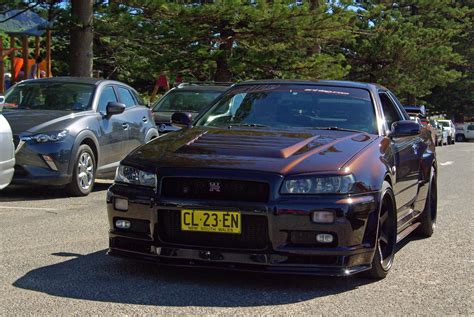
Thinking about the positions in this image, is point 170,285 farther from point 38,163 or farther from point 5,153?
point 38,163

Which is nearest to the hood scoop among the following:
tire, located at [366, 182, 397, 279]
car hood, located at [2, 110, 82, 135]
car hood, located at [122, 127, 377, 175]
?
car hood, located at [122, 127, 377, 175]

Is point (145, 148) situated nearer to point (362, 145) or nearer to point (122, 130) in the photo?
point (362, 145)

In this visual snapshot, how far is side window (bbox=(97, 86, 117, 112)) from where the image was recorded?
1006 cm

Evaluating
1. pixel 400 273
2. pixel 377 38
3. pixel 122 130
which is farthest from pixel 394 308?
pixel 377 38

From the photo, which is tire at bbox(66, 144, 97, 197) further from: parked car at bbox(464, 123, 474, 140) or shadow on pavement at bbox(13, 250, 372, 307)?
parked car at bbox(464, 123, 474, 140)

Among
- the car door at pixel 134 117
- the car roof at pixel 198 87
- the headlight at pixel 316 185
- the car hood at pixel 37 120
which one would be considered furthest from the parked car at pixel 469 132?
the headlight at pixel 316 185

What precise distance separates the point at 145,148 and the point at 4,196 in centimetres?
479

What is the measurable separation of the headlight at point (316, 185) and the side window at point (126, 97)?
6.68 m

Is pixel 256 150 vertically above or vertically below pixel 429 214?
above

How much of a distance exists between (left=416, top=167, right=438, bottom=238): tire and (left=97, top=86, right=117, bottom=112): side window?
4.93m

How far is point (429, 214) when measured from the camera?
7035mm

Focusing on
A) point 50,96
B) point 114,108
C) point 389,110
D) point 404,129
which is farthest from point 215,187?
point 50,96

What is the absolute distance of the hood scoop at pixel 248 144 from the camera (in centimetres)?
477

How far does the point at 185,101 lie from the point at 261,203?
9954mm
